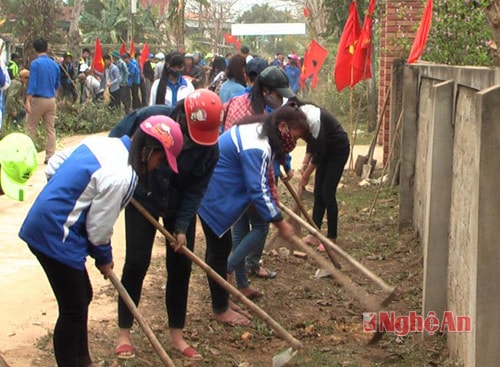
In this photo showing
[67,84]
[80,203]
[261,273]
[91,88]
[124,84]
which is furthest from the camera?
[124,84]

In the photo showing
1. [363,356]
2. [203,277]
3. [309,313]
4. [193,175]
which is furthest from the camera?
[203,277]

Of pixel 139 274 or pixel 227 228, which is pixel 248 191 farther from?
pixel 139 274

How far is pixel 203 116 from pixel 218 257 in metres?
1.40

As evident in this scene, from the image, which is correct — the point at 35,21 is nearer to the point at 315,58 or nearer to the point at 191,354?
the point at 315,58

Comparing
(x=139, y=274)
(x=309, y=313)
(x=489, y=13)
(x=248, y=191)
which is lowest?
(x=309, y=313)

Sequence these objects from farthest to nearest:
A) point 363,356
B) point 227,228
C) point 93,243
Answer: point 227,228, point 363,356, point 93,243

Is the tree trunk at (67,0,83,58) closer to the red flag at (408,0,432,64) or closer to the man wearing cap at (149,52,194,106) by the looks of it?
the man wearing cap at (149,52,194,106)

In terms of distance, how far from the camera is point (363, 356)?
523 centimetres

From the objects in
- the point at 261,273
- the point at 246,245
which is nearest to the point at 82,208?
the point at 246,245

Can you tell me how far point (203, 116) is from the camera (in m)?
4.61

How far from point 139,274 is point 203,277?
2121 millimetres

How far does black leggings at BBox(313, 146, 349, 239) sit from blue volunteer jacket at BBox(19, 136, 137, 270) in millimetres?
3855

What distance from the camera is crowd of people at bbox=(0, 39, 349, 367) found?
3.85m

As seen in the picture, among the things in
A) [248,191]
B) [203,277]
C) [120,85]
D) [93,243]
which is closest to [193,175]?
[248,191]
